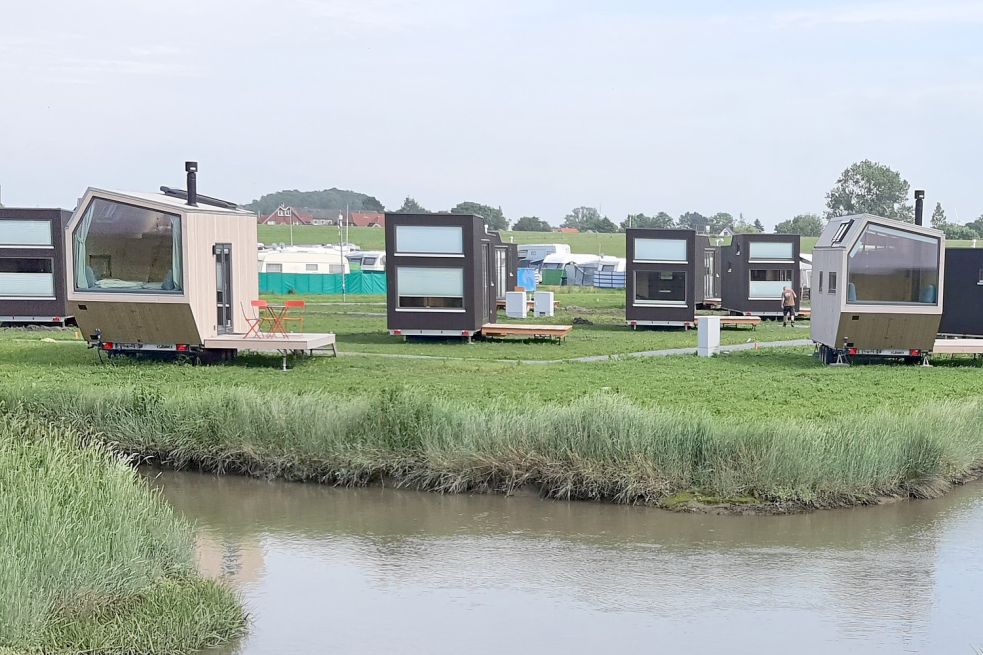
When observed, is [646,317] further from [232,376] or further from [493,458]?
[493,458]

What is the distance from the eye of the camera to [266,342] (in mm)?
22875

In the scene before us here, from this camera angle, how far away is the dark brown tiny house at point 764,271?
39375mm

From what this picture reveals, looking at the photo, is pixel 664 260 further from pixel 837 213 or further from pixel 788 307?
pixel 837 213

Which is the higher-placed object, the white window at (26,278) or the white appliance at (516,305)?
the white window at (26,278)

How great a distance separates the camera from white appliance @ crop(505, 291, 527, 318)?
3869 cm

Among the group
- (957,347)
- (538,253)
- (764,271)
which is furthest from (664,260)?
(538,253)

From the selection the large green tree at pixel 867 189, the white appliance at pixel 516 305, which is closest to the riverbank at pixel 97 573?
the white appliance at pixel 516 305

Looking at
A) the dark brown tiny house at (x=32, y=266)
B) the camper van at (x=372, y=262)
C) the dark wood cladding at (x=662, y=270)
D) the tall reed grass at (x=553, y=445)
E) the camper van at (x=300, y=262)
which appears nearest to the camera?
the tall reed grass at (x=553, y=445)

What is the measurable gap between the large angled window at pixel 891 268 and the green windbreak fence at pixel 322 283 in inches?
1561

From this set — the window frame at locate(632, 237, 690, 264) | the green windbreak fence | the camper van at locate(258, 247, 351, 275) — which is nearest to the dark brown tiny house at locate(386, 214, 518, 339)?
the window frame at locate(632, 237, 690, 264)

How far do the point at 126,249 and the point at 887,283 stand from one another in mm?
14949

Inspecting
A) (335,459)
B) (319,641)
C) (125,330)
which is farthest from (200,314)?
(319,641)

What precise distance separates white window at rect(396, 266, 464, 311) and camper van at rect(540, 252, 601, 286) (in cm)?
3880

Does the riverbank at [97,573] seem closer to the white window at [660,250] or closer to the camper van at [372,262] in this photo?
the white window at [660,250]
